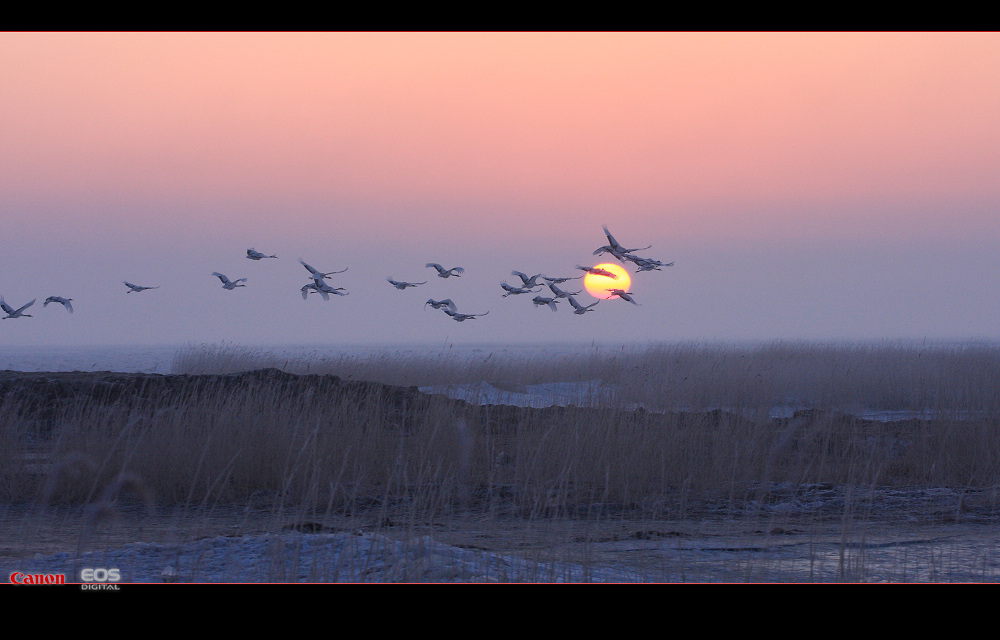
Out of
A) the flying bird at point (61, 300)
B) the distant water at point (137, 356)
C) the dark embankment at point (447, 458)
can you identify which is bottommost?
the dark embankment at point (447, 458)

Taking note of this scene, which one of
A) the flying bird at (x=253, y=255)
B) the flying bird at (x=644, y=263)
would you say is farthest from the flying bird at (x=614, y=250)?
the flying bird at (x=253, y=255)

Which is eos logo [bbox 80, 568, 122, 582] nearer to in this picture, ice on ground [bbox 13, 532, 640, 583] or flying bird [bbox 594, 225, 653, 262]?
ice on ground [bbox 13, 532, 640, 583]

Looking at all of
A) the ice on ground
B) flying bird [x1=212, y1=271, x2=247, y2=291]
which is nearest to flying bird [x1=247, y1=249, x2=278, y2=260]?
flying bird [x1=212, y1=271, x2=247, y2=291]

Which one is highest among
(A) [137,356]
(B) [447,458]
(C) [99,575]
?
(A) [137,356]

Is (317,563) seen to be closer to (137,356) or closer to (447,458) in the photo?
(447,458)

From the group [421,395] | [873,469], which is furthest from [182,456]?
[873,469]

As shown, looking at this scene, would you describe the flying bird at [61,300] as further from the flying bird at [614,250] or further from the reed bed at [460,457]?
the flying bird at [614,250]

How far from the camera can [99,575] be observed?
3.69 meters

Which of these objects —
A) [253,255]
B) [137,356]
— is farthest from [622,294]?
[137,356]

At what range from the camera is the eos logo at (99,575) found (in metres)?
3.63

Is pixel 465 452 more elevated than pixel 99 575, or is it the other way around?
pixel 465 452

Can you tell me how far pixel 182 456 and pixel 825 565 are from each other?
5542mm

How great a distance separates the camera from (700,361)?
731 inches
